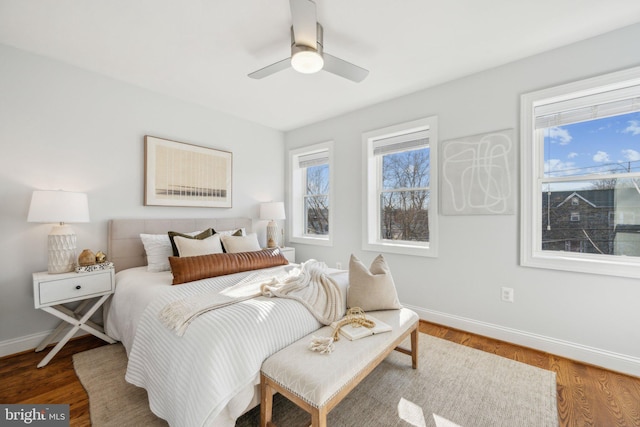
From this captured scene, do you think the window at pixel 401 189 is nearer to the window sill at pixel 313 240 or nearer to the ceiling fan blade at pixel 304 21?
the window sill at pixel 313 240

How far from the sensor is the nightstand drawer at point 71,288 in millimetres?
2091

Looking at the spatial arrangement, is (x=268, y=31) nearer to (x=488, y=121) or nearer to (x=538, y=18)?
(x=538, y=18)

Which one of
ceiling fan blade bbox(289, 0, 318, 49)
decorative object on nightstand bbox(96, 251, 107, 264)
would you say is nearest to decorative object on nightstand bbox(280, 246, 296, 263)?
decorative object on nightstand bbox(96, 251, 107, 264)

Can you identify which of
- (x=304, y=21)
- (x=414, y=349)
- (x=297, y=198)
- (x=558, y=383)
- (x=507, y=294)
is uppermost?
(x=304, y=21)

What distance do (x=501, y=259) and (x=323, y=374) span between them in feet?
7.05

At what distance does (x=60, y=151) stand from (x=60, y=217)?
764mm

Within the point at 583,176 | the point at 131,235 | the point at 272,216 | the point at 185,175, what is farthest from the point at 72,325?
the point at 583,176

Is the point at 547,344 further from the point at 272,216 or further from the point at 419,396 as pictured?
the point at 272,216

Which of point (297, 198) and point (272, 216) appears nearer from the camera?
point (272, 216)

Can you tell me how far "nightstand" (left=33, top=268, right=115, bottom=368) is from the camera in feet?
6.89

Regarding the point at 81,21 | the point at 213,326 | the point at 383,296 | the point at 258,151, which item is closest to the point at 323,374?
the point at 213,326

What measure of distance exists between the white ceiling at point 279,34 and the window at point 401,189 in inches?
23.6

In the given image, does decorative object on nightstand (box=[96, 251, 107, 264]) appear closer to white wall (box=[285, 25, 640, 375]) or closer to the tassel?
the tassel

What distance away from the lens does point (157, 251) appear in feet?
8.66
